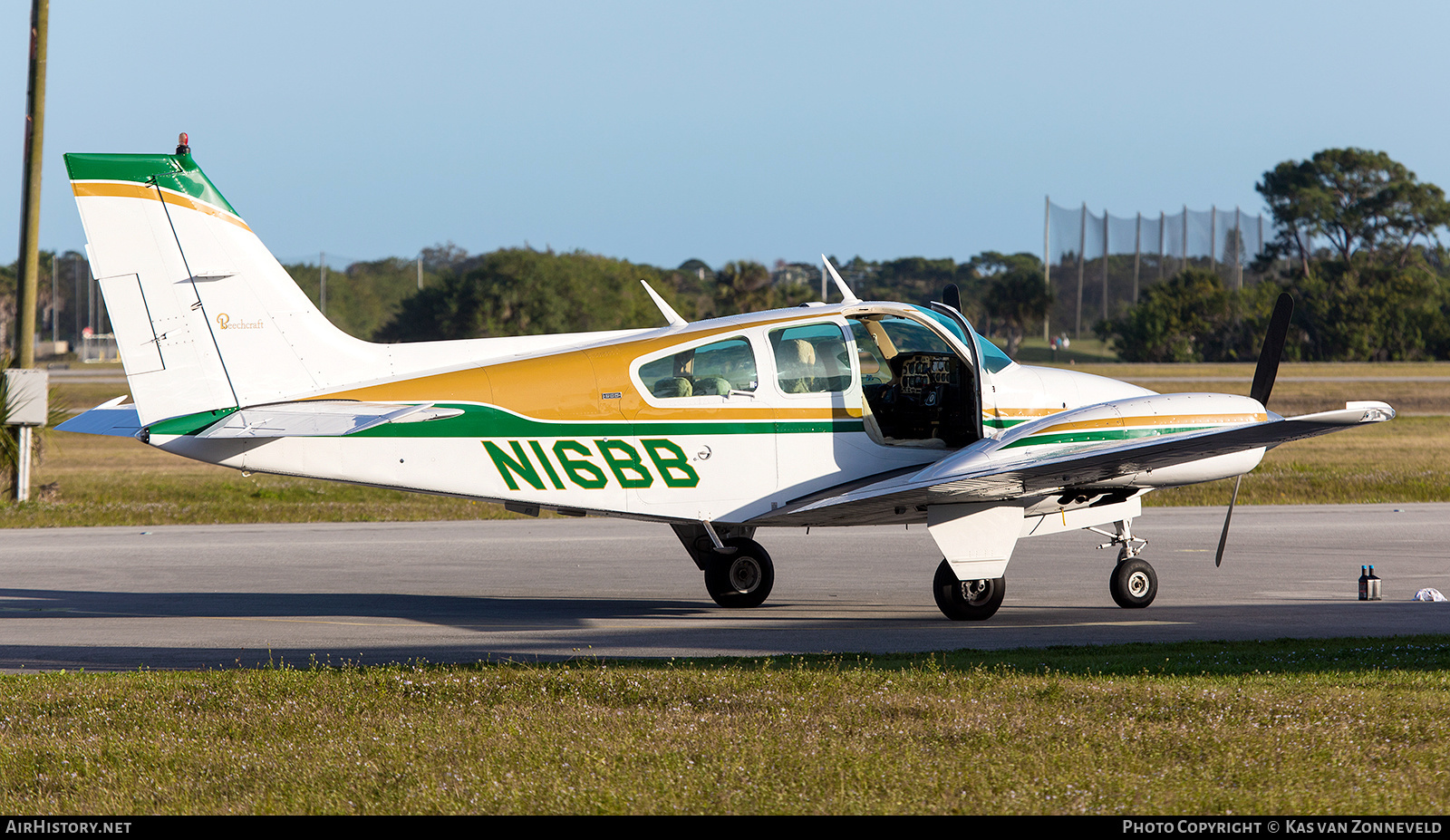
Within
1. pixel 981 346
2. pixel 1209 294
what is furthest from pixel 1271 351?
pixel 1209 294

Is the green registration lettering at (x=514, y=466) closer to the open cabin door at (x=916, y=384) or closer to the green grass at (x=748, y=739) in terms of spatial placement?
the green grass at (x=748, y=739)

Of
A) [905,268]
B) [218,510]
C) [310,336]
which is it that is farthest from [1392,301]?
[310,336]

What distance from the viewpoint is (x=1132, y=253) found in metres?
124

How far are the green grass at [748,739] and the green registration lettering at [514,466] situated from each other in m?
2.41

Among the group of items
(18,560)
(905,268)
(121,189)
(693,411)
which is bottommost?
(18,560)

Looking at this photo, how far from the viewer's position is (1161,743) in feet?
19.5

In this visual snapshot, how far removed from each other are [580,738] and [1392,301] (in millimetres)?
78933

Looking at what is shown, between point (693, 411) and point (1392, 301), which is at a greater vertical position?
point (1392, 301)

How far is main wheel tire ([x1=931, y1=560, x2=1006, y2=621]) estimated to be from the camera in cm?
1065

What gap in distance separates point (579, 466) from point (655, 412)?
0.77 metres

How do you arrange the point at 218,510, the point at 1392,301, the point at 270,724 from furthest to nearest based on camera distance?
the point at 1392,301 → the point at 218,510 → the point at 270,724

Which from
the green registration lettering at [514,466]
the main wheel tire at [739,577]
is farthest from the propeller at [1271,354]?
the green registration lettering at [514,466]

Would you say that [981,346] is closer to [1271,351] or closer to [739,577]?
[1271,351]

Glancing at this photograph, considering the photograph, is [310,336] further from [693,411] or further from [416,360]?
[693,411]
